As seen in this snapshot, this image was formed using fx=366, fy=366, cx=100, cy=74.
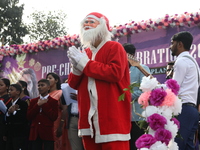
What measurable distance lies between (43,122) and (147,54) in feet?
7.83

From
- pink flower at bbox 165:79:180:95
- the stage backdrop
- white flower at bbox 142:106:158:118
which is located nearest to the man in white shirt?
pink flower at bbox 165:79:180:95

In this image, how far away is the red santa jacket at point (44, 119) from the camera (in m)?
5.75

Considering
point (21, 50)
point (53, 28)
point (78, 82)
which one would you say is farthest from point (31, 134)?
point (53, 28)

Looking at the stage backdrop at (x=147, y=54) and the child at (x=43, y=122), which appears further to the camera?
the stage backdrop at (x=147, y=54)

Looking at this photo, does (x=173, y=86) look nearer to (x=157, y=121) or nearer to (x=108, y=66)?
(x=157, y=121)

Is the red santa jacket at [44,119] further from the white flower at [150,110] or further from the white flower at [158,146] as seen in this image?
the white flower at [158,146]

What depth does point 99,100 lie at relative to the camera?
3258 millimetres

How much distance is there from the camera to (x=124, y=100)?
331 cm

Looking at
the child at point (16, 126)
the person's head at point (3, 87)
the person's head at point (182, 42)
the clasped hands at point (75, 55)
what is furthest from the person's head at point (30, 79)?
the clasped hands at point (75, 55)

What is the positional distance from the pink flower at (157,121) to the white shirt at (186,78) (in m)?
0.64

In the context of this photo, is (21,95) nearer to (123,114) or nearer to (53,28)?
(123,114)

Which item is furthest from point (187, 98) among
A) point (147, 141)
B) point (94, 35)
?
point (94, 35)

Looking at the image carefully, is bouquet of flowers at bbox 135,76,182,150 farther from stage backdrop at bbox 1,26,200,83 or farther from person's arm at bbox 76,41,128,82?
stage backdrop at bbox 1,26,200,83

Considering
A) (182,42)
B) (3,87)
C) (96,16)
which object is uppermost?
(96,16)
